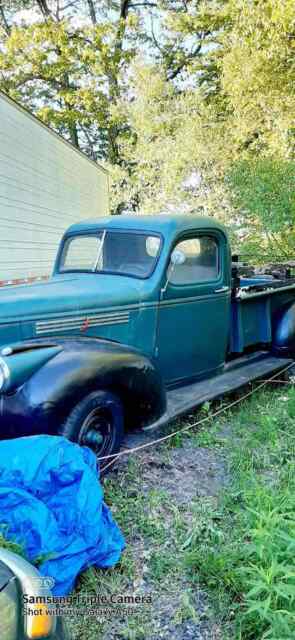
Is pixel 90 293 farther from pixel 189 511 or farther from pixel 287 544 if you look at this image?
pixel 287 544

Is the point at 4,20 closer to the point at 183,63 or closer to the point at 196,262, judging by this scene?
the point at 183,63

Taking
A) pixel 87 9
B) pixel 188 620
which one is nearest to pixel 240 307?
pixel 188 620

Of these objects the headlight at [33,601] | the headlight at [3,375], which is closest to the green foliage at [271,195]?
the headlight at [3,375]

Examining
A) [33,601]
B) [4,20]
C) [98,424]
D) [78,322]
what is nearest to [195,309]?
[78,322]

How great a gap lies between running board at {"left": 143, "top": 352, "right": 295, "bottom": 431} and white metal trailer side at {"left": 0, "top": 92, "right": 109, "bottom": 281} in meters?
3.71

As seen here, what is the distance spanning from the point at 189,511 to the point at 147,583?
0.59 meters

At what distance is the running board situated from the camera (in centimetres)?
353

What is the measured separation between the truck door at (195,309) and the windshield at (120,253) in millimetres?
200

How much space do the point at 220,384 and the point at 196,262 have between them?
1110 mm

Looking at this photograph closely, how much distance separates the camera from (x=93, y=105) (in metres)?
19.8

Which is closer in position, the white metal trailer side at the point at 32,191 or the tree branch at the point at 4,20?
the white metal trailer side at the point at 32,191

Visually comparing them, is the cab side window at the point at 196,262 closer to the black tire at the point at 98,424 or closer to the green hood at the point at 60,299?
the green hood at the point at 60,299

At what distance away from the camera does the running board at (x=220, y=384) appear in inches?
139

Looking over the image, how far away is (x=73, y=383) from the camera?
264 cm
